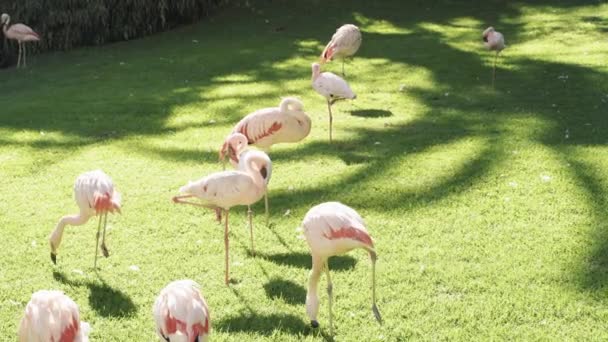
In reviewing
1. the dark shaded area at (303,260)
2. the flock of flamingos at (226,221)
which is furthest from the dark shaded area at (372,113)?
the dark shaded area at (303,260)

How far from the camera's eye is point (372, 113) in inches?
340

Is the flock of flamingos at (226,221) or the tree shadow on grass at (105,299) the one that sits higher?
the flock of flamingos at (226,221)

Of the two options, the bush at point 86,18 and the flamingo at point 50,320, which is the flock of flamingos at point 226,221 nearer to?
the flamingo at point 50,320

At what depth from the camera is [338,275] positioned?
4875 mm

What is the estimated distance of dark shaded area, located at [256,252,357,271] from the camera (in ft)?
16.4

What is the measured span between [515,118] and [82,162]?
452 cm

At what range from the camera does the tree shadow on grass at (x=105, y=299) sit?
14.7 feet

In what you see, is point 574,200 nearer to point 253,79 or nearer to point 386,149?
point 386,149

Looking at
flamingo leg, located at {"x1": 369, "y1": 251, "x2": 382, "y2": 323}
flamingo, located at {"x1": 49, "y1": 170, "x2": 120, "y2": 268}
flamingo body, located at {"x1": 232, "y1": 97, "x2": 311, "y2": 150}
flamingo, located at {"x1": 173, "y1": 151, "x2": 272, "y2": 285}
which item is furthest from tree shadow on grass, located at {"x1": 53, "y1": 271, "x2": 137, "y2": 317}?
flamingo body, located at {"x1": 232, "y1": 97, "x2": 311, "y2": 150}

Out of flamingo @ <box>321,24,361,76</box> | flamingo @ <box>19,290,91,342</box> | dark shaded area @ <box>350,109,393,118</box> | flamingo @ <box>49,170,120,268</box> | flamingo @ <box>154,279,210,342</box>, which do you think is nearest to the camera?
flamingo @ <box>19,290,91,342</box>

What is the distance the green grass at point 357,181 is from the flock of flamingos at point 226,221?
315 mm

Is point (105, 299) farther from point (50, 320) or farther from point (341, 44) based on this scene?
point (341, 44)

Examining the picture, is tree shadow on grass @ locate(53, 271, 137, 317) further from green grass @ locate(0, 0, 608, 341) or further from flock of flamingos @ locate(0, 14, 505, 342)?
flock of flamingos @ locate(0, 14, 505, 342)

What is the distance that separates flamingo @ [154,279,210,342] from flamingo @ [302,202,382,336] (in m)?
0.79
